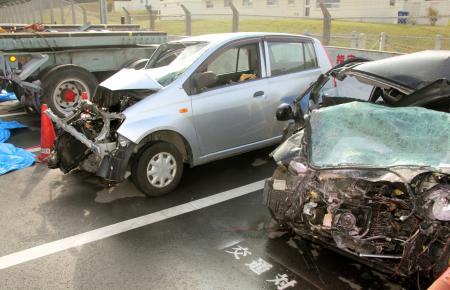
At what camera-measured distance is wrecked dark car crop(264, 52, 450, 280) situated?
2.70 meters

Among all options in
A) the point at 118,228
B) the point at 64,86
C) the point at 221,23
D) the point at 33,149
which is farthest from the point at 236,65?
the point at 221,23

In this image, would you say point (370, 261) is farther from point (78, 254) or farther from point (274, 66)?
point (274, 66)

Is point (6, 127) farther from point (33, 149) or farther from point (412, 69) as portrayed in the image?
point (412, 69)

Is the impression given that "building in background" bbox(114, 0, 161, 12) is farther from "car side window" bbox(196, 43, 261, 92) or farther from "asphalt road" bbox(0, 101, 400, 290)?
"asphalt road" bbox(0, 101, 400, 290)

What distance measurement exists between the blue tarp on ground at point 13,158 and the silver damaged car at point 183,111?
113 centimetres

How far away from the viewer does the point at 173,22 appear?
1938 cm

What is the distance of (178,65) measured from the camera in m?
5.11

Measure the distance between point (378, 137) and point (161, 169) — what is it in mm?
2445

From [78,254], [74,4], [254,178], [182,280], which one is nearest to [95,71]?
[254,178]

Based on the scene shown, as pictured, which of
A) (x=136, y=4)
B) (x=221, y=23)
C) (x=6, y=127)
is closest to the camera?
(x=6, y=127)

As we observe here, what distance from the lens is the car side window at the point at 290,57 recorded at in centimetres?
552

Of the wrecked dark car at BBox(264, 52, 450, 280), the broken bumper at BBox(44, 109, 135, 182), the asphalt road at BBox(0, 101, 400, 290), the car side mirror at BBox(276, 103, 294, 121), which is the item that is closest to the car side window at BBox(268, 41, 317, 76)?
the car side mirror at BBox(276, 103, 294, 121)

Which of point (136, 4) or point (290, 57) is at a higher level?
point (136, 4)

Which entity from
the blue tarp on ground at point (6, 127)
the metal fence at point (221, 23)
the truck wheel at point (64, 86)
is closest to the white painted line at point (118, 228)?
the blue tarp on ground at point (6, 127)
